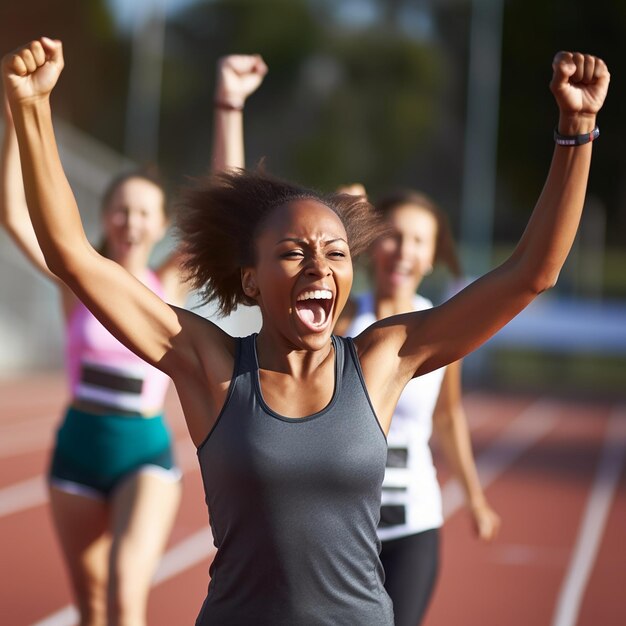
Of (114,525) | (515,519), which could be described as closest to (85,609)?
(114,525)

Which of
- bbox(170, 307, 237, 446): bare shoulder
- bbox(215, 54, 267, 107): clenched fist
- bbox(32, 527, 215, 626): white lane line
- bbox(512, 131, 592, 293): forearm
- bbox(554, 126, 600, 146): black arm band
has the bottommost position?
bbox(32, 527, 215, 626): white lane line

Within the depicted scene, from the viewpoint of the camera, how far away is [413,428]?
157 inches

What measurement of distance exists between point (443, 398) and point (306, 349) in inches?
78.2

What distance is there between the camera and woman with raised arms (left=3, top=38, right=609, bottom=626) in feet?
7.93

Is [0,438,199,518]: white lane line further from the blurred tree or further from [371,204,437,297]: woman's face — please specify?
the blurred tree

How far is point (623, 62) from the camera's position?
3884 centimetres

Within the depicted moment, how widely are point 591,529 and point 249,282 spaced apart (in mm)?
6512

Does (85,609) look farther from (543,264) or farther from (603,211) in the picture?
(603,211)

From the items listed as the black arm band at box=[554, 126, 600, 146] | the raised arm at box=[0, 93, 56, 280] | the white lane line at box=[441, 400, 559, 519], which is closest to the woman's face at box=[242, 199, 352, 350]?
the black arm band at box=[554, 126, 600, 146]

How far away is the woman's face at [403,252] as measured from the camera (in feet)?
14.0

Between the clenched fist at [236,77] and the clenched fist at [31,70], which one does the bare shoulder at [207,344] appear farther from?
the clenched fist at [236,77]

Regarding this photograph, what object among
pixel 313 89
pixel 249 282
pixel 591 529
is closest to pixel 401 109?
pixel 313 89

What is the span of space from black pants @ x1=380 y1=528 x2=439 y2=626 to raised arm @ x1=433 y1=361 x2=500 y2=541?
618mm

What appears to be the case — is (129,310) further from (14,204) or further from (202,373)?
(14,204)
